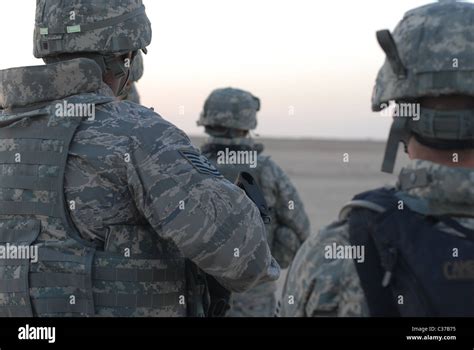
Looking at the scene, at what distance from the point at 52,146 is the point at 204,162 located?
537mm

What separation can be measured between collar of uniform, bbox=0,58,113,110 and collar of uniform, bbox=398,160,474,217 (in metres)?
1.46

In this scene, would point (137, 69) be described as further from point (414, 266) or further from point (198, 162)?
point (414, 266)

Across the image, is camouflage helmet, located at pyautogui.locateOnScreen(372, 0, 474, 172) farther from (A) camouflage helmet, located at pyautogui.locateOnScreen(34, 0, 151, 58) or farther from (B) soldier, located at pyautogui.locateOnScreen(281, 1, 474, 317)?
(A) camouflage helmet, located at pyautogui.locateOnScreen(34, 0, 151, 58)

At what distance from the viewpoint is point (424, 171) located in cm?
215

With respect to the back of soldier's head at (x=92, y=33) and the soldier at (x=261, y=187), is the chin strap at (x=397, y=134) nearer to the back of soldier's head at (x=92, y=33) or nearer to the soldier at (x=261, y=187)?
the back of soldier's head at (x=92, y=33)

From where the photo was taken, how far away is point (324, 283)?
6.91ft

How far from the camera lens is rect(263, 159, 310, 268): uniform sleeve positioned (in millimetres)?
6699

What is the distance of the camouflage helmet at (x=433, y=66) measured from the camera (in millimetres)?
2260

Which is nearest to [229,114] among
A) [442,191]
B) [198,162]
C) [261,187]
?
[261,187]

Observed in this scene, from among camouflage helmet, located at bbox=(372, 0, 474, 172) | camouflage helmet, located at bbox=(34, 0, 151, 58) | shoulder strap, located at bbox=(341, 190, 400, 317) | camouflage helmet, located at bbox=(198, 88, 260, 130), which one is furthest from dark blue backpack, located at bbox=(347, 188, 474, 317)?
camouflage helmet, located at bbox=(198, 88, 260, 130)

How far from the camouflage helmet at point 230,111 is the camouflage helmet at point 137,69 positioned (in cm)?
120

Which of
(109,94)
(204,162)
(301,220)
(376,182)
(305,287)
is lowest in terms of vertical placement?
(376,182)
